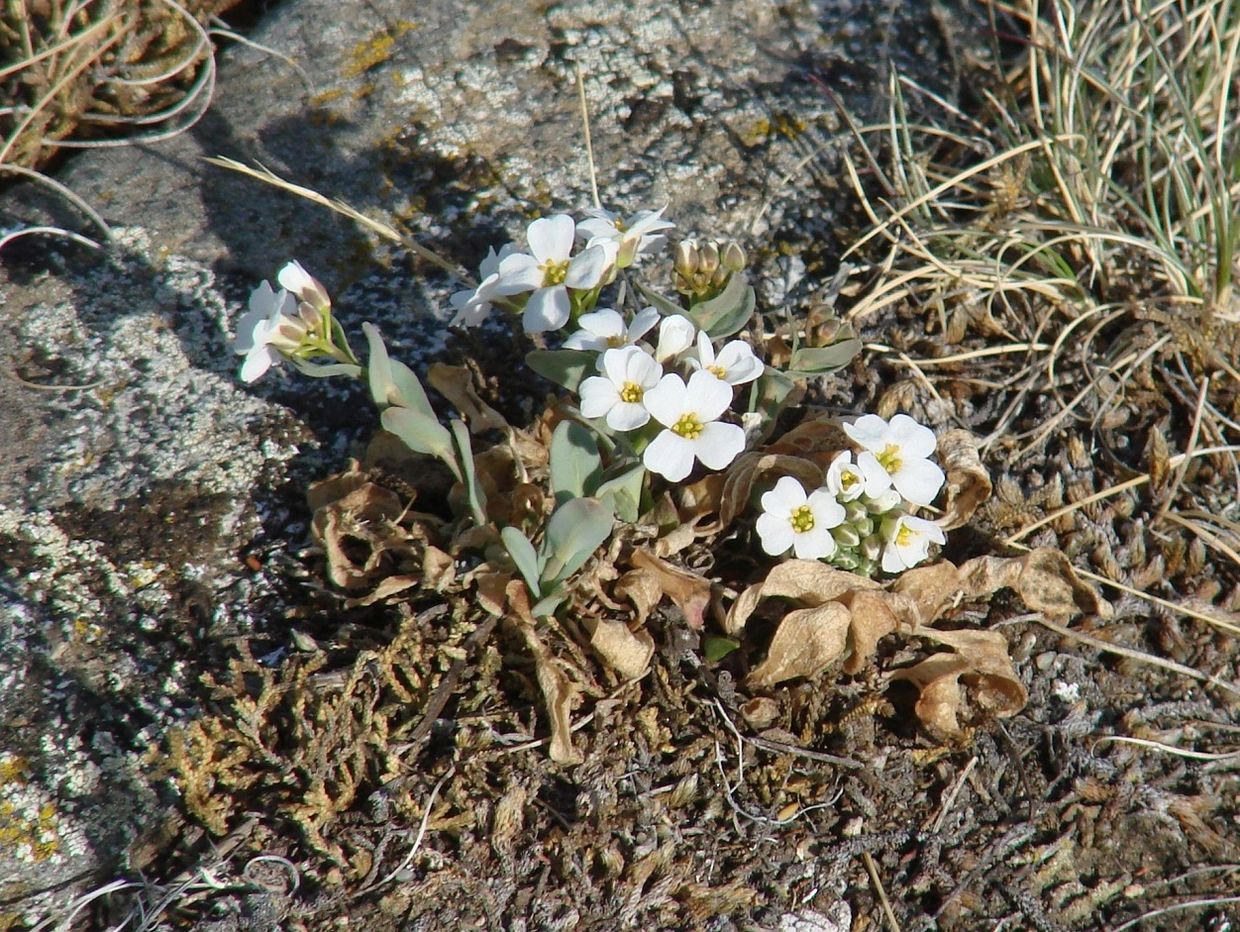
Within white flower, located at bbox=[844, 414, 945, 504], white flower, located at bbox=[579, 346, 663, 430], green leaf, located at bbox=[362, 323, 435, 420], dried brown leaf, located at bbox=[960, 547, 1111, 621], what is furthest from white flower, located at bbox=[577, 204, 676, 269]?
dried brown leaf, located at bbox=[960, 547, 1111, 621]

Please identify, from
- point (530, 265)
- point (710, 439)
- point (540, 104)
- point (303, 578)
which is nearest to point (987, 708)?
point (710, 439)

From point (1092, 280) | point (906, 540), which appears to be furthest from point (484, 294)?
point (1092, 280)

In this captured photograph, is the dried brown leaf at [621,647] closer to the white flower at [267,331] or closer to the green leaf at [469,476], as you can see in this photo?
the green leaf at [469,476]

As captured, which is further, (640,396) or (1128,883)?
(1128,883)

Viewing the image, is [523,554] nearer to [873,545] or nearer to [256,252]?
[873,545]

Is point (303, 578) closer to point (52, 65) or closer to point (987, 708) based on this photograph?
point (987, 708)

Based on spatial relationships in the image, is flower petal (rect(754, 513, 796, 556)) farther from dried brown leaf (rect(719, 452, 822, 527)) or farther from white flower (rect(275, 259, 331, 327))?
white flower (rect(275, 259, 331, 327))
